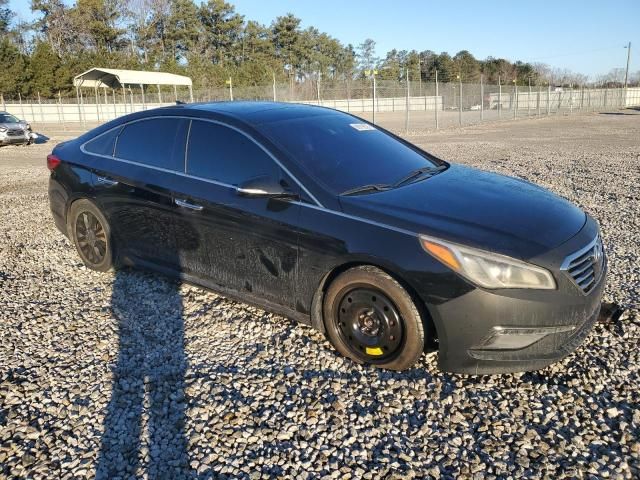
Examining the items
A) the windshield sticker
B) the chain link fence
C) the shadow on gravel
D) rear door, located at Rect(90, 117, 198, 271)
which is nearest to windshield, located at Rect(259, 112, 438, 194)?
the windshield sticker

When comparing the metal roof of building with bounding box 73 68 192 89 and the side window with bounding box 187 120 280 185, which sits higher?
the metal roof of building with bounding box 73 68 192 89

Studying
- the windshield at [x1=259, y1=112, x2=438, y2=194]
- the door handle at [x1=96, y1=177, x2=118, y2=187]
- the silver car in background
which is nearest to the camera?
the windshield at [x1=259, y1=112, x2=438, y2=194]

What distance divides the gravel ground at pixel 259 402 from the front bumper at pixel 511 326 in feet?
0.65

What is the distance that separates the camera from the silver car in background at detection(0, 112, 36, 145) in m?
20.4

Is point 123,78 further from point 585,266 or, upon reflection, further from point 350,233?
point 585,266

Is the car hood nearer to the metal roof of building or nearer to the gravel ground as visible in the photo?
the gravel ground

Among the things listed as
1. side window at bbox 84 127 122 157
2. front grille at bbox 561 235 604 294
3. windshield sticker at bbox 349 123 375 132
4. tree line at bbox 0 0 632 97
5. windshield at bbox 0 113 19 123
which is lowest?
front grille at bbox 561 235 604 294

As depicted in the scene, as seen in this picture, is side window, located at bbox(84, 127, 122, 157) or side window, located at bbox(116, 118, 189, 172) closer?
side window, located at bbox(116, 118, 189, 172)

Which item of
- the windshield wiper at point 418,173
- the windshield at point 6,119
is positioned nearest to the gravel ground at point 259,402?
the windshield wiper at point 418,173

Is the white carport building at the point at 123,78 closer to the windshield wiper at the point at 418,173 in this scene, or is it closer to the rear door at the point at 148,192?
the rear door at the point at 148,192

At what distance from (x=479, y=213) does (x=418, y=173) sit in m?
0.88

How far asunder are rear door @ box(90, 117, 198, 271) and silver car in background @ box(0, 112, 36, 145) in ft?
62.4

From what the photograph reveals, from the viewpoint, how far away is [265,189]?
11.3 ft

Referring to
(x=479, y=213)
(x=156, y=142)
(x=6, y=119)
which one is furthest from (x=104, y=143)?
(x=6, y=119)
